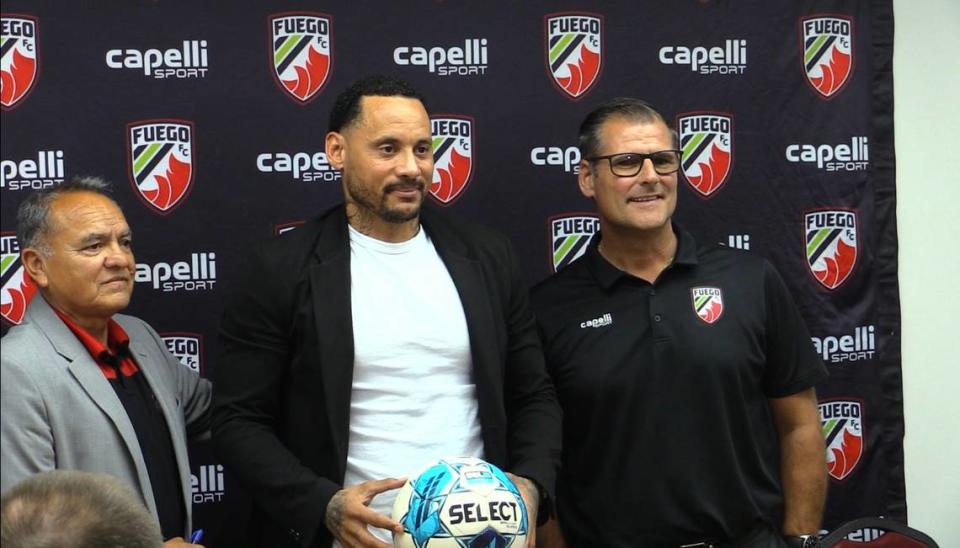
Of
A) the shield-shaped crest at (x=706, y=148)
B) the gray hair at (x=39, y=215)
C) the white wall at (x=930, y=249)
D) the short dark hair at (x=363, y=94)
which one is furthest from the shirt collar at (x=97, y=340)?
the white wall at (x=930, y=249)

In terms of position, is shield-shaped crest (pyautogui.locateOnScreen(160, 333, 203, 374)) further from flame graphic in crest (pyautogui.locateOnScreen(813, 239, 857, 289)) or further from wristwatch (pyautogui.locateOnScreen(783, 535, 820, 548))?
flame graphic in crest (pyautogui.locateOnScreen(813, 239, 857, 289))

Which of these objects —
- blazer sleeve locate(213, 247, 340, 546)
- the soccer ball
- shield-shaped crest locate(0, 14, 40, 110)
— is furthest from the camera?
shield-shaped crest locate(0, 14, 40, 110)

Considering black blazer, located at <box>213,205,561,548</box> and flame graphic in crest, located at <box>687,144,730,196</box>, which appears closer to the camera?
black blazer, located at <box>213,205,561,548</box>

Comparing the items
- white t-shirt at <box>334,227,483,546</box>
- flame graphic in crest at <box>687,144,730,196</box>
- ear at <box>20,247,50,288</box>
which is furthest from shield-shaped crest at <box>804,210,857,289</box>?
ear at <box>20,247,50,288</box>

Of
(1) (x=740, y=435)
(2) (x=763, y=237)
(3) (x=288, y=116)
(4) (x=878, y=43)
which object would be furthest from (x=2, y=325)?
(4) (x=878, y=43)

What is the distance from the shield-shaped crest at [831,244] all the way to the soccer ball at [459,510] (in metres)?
1.67

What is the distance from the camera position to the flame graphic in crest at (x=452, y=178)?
3.60m

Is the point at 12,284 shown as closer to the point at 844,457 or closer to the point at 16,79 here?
the point at 16,79

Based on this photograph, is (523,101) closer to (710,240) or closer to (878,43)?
(710,240)

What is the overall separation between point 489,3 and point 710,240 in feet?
3.28

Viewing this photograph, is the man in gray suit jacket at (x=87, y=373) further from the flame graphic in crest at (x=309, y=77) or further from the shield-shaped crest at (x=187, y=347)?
the flame graphic in crest at (x=309, y=77)

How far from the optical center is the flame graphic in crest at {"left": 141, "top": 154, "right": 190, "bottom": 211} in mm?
3441

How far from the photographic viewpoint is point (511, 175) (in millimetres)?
3621

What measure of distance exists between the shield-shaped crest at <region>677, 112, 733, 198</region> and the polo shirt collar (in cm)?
49
